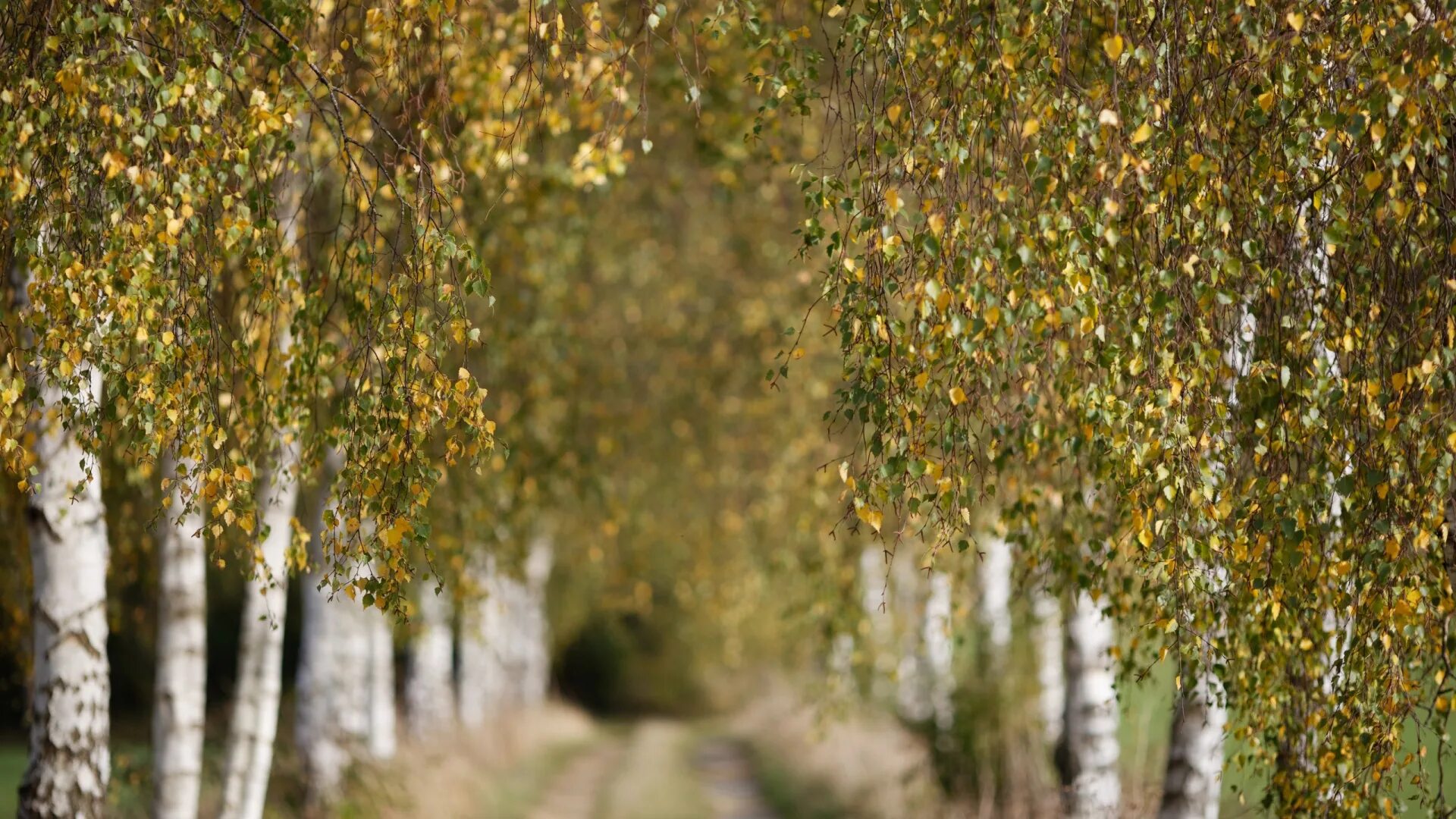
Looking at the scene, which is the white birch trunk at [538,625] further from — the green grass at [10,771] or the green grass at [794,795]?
the green grass at [10,771]

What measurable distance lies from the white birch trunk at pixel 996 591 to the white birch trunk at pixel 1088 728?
1.73m

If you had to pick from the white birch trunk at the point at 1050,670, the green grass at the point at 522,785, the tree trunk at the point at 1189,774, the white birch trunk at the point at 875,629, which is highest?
the white birch trunk at the point at 875,629

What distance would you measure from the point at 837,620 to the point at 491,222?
11.8ft

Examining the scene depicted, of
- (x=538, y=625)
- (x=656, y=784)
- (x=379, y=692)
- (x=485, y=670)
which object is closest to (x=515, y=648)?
(x=485, y=670)

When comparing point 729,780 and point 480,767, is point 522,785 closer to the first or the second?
point 480,767

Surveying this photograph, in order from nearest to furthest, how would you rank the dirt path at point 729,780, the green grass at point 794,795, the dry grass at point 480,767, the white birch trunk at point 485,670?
1. the dry grass at point 480,767
2. the green grass at point 794,795
3. the dirt path at point 729,780
4. the white birch trunk at point 485,670

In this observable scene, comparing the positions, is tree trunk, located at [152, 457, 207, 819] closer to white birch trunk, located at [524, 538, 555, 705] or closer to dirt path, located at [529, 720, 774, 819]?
dirt path, located at [529, 720, 774, 819]

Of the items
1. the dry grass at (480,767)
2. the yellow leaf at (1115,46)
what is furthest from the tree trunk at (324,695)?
the yellow leaf at (1115,46)

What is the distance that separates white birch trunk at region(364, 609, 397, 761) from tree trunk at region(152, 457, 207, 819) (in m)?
6.07

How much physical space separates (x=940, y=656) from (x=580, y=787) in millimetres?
4845

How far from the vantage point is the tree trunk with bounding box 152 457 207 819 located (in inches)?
241

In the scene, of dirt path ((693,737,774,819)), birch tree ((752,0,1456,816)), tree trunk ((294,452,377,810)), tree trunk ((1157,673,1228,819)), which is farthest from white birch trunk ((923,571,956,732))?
tree trunk ((294,452,377,810))

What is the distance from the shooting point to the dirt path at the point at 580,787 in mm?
14234

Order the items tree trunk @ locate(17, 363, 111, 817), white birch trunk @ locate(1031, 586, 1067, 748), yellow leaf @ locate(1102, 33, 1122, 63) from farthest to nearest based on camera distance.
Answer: white birch trunk @ locate(1031, 586, 1067, 748)
tree trunk @ locate(17, 363, 111, 817)
yellow leaf @ locate(1102, 33, 1122, 63)
